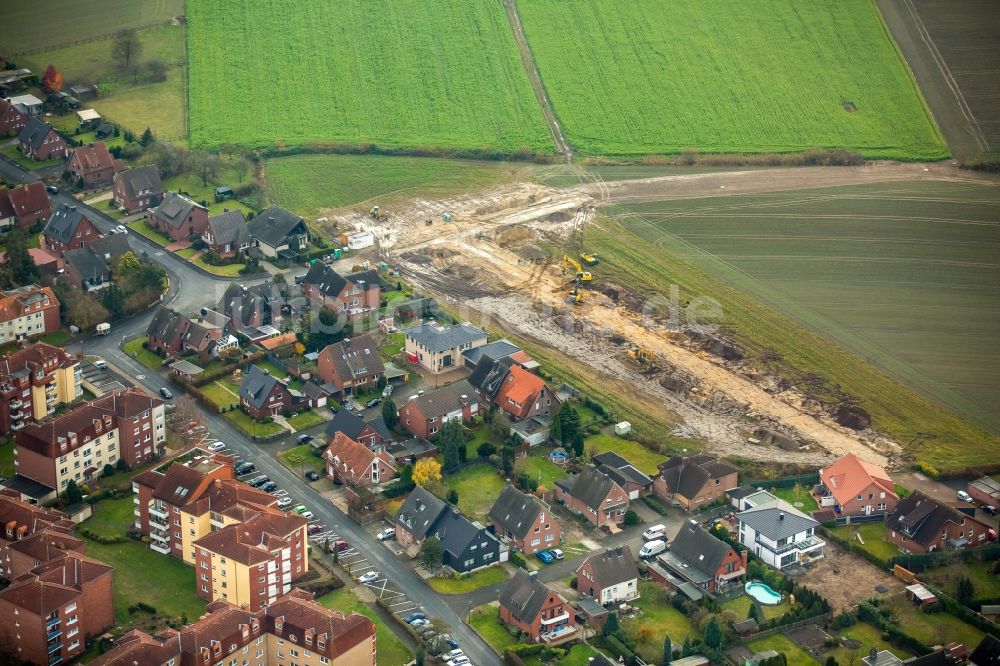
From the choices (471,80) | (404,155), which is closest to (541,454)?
(404,155)

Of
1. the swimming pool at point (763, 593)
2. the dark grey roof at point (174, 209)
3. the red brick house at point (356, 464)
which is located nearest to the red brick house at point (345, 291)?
the dark grey roof at point (174, 209)

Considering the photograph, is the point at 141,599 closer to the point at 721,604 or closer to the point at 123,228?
the point at 721,604

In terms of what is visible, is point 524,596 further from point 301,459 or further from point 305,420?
point 305,420

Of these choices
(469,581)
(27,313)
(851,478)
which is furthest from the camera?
(27,313)

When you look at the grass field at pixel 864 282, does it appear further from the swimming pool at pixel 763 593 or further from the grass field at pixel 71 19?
the grass field at pixel 71 19

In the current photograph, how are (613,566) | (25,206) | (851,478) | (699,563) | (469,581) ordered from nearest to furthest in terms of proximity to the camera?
1. (613,566)
2. (469,581)
3. (699,563)
4. (851,478)
5. (25,206)

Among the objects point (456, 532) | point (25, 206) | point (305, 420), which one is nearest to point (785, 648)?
point (456, 532)
